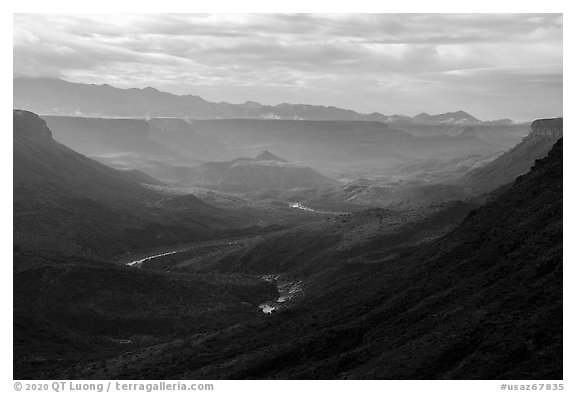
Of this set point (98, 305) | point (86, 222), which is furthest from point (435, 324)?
point (86, 222)

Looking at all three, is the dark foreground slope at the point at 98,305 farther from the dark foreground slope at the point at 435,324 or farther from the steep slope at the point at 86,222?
Answer: the dark foreground slope at the point at 435,324

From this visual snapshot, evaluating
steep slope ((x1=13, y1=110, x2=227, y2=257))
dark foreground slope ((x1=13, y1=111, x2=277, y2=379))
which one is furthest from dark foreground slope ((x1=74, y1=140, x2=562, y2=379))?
steep slope ((x1=13, y1=110, x2=227, y2=257))

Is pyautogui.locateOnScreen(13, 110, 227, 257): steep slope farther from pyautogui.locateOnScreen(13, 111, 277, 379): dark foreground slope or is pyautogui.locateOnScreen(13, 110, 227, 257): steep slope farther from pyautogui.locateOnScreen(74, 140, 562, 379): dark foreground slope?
pyautogui.locateOnScreen(74, 140, 562, 379): dark foreground slope

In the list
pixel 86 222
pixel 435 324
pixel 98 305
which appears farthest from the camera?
pixel 86 222

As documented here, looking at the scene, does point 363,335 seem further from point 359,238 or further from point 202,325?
point 359,238

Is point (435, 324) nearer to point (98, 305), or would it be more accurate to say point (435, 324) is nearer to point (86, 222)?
point (98, 305)

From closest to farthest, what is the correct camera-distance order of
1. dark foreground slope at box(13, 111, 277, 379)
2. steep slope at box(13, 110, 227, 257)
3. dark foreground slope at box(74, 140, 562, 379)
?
dark foreground slope at box(74, 140, 562, 379), dark foreground slope at box(13, 111, 277, 379), steep slope at box(13, 110, 227, 257)

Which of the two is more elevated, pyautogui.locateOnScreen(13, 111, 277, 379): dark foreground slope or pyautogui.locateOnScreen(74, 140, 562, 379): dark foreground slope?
pyautogui.locateOnScreen(74, 140, 562, 379): dark foreground slope

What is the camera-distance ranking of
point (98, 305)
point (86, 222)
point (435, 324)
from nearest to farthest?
1. point (435, 324)
2. point (98, 305)
3. point (86, 222)

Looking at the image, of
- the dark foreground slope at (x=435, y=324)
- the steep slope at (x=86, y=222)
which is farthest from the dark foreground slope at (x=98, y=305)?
the dark foreground slope at (x=435, y=324)

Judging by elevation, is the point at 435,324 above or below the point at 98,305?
above
